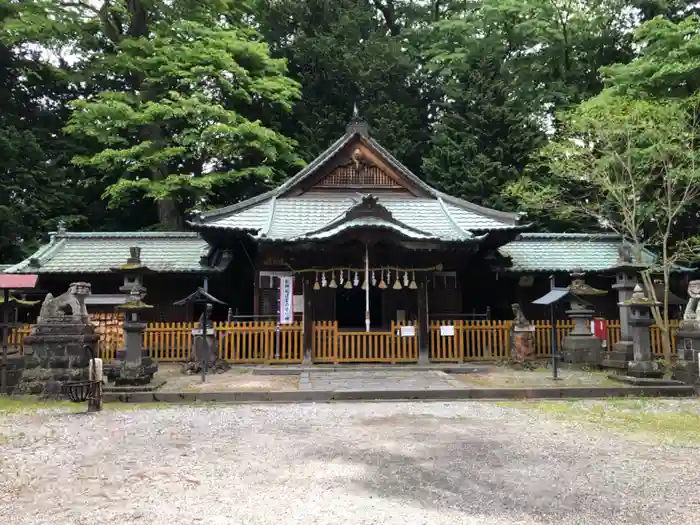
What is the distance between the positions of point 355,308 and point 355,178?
455 centimetres

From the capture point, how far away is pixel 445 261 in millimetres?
16062

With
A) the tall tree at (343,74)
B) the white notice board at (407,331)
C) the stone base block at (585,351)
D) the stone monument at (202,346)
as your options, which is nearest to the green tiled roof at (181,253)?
the stone base block at (585,351)

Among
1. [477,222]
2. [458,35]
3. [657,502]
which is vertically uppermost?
[458,35]

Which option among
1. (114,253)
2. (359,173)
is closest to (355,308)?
(359,173)

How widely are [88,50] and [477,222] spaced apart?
2090cm

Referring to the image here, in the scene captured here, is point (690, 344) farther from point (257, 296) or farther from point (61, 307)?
point (61, 307)

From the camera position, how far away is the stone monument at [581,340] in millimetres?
14375

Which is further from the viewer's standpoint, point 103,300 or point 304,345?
point 103,300

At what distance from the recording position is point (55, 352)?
10688mm

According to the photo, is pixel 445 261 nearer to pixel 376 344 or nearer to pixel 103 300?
pixel 376 344

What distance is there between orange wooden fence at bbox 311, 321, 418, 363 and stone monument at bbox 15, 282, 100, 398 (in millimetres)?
5713

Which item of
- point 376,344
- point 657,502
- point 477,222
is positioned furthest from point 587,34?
point 657,502

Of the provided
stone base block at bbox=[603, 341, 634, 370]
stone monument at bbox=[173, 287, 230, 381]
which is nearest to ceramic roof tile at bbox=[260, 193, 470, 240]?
stone monument at bbox=[173, 287, 230, 381]

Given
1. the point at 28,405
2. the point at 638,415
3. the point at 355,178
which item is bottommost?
the point at 638,415
